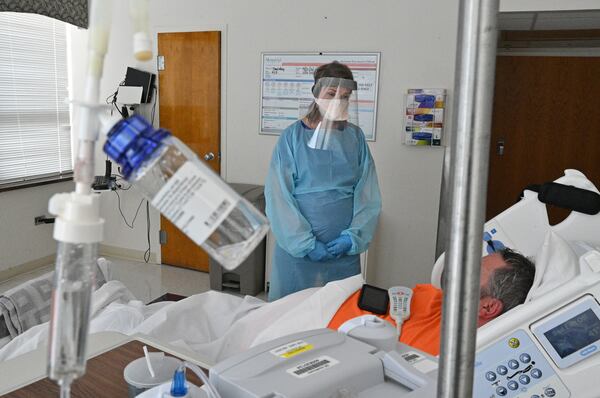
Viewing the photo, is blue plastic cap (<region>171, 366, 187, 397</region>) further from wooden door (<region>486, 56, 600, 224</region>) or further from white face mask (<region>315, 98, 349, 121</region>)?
wooden door (<region>486, 56, 600, 224</region>)

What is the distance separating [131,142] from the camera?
14.9 inches

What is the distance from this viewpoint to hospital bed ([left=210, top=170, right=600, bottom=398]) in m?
0.78

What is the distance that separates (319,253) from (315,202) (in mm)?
248

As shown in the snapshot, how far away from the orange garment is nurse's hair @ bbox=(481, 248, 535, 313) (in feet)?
0.56

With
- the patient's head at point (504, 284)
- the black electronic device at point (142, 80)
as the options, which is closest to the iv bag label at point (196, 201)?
the patient's head at point (504, 284)

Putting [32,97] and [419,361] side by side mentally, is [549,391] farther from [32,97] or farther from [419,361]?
[32,97]

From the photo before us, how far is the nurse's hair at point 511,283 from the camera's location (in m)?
1.50

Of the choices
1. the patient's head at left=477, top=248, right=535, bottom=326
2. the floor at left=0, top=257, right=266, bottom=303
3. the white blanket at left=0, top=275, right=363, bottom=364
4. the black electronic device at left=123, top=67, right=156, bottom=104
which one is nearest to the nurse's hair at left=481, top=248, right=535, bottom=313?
the patient's head at left=477, top=248, right=535, bottom=326

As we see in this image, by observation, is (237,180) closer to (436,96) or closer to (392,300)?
(436,96)

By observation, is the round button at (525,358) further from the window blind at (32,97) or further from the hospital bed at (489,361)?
the window blind at (32,97)

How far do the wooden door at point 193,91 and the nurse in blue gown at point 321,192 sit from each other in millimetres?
1782

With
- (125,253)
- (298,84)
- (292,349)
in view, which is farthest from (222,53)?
(292,349)

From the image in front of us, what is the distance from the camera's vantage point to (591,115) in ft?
12.1

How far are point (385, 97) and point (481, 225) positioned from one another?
341 cm
